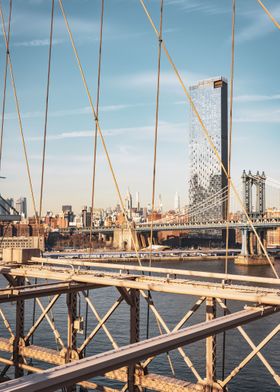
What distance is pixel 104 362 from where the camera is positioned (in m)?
5.16

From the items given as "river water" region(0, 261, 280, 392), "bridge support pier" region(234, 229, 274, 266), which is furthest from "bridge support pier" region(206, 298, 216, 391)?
"bridge support pier" region(234, 229, 274, 266)

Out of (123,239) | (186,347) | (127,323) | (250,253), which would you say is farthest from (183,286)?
(123,239)

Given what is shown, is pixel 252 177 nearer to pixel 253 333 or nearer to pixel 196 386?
pixel 253 333

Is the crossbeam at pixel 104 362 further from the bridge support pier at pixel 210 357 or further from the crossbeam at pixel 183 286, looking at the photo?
the bridge support pier at pixel 210 357

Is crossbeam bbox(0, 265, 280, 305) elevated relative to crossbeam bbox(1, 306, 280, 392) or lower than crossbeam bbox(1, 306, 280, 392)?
elevated

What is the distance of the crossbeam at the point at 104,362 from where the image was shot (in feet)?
15.0

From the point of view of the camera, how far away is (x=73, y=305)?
1395 centimetres

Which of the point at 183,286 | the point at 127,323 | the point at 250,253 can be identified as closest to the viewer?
the point at 183,286

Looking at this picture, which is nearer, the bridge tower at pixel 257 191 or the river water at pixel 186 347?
the river water at pixel 186 347

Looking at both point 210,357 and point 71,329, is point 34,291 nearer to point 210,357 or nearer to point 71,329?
point 71,329

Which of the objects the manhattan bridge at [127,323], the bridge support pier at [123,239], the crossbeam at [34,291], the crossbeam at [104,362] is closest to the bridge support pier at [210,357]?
the manhattan bridge at [127,323]

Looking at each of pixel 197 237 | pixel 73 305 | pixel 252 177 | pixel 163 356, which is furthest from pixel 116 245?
pixel 73 305

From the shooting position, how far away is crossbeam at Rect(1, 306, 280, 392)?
456 centimetres

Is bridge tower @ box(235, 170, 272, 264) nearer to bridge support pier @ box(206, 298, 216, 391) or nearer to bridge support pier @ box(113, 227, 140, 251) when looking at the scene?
bridge support pier @ box(113, 227, 140, 251)
